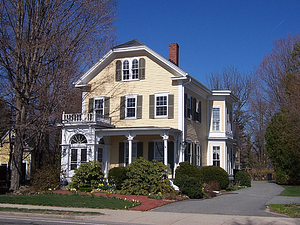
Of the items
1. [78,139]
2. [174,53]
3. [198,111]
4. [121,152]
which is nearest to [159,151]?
[121,152]

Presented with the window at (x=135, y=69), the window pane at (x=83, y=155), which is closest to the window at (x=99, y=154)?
the window pane at (x=83, y=155)

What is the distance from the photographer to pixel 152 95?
81.9 feet

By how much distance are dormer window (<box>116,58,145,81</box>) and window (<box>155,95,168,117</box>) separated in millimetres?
1957

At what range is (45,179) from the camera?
21.2 metres

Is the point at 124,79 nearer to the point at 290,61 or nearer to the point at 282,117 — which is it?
the point at 282,117

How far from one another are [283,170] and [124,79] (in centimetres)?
1568

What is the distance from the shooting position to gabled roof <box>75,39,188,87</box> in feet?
80.4

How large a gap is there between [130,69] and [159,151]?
19.7 feet

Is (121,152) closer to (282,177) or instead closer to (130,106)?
(130,106)

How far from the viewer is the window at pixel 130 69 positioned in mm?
25766

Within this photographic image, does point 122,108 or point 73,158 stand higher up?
point 122,108

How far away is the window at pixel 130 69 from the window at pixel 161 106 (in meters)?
2.30

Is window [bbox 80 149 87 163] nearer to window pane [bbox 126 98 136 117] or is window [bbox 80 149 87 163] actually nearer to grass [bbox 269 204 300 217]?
A: window pane [bbox 126 98 136 117]

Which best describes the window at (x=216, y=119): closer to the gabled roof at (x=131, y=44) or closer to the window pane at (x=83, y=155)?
the gabled roof at (x=131, y=44)
